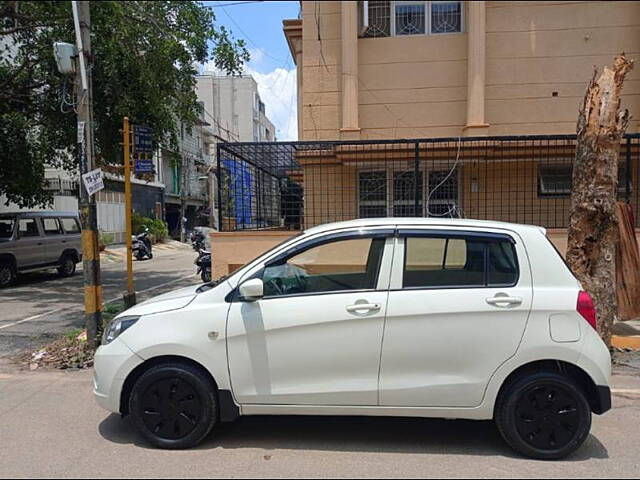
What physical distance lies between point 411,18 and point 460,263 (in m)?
7.97

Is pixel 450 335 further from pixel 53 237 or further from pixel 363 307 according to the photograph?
pixel 53 237

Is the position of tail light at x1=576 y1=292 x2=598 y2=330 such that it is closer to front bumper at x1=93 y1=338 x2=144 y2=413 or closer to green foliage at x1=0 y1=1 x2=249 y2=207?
front bumper at x1=93 y1=338 x2=144 y2=413

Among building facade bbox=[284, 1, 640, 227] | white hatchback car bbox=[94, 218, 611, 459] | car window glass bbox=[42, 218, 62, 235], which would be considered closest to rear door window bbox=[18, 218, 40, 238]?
car window glass bbox=[42, 218, 62, 235]

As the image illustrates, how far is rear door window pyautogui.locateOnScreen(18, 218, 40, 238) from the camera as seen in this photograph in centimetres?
1390

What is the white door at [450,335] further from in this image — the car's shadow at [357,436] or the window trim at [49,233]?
the window trim at [49,233]

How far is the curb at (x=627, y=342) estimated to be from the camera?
6785 mm

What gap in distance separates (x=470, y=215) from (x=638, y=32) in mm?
4719

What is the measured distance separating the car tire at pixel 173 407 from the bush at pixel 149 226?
85.9ft

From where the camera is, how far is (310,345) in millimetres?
3838

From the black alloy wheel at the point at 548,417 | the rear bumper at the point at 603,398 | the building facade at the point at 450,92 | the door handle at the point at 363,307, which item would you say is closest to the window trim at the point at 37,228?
the building facade at the point at 450,92

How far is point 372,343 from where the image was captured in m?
3.79

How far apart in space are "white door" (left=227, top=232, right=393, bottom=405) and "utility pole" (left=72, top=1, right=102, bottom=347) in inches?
139

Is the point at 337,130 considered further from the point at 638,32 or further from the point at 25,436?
the point at 25,436

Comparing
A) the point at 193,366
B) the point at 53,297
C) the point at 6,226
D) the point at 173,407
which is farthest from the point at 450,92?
the point at 6,226
